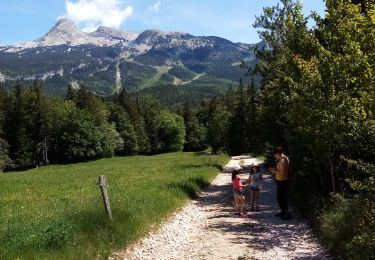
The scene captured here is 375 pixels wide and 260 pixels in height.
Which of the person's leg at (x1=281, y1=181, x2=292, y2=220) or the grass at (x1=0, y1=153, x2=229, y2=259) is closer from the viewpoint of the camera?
the grass at (x1=0, y1=153, x2=229, y2=259)

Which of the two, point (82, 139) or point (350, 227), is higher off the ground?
point (82, 139)

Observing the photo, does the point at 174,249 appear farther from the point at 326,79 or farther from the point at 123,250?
the point at 326,79

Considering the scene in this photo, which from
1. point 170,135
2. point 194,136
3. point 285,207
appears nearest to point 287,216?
point 285,207

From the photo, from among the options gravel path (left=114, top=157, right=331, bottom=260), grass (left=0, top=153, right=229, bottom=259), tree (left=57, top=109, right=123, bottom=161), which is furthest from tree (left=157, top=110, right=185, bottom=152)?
gravel path (left=114, top=157, right=331, bottom=260)

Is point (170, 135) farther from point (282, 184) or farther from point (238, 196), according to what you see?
point (282, 184)

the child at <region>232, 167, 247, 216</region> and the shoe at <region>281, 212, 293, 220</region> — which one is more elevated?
the child at <region>232, 167, 247, 216</region>

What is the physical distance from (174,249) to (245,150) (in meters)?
79.0

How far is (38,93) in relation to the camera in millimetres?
96438

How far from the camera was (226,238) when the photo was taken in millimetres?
14328

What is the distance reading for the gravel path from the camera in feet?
41.1

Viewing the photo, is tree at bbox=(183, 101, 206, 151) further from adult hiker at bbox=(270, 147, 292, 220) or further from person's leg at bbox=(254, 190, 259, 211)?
adult hiker at bbox=(270, 147, 292, 220)

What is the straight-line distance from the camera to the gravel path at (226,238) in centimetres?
1253

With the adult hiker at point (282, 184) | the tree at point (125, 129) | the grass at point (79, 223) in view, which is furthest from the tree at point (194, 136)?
the adult hiker at point (282, 184)

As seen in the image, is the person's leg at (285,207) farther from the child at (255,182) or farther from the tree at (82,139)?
the tree at (82,139)
